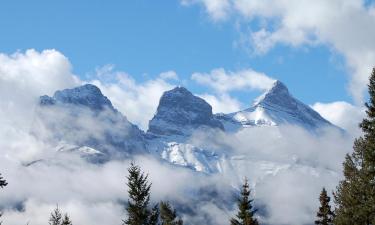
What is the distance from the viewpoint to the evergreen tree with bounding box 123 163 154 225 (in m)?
41.5

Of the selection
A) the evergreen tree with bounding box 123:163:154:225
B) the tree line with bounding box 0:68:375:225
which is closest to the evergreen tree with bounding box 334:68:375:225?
the tree line with bounding box 0:68:375:225

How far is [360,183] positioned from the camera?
3222cm

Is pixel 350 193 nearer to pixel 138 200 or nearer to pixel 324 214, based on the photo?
pixel 324 214

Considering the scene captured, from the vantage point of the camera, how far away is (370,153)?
97.2ft

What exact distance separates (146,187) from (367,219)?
1563cm

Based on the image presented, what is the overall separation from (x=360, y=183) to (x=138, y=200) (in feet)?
49.6

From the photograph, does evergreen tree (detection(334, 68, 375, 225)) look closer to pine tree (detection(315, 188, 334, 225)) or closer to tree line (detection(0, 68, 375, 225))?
tree line (detection(0, 68, 375, 225))

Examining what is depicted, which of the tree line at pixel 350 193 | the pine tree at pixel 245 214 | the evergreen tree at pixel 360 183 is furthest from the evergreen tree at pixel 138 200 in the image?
the evergreen tree at pixel 360 183

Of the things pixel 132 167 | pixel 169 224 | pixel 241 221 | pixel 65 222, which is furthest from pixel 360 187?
pixel 65 222

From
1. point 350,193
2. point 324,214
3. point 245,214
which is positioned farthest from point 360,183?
point 324,214

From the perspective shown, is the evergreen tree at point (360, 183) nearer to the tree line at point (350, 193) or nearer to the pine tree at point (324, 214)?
the tree line at point (350, 193)

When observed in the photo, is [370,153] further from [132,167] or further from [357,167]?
[132,167]

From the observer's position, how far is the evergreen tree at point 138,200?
136 feet

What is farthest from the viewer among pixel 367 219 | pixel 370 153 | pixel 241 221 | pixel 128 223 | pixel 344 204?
pixel 241 221
